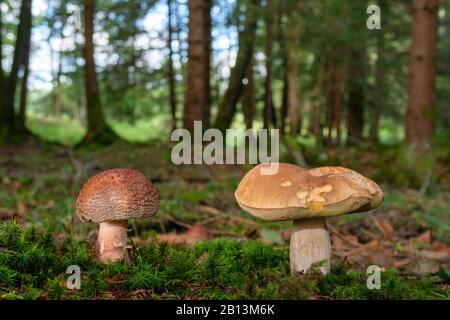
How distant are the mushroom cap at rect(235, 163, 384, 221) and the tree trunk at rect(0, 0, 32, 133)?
54.2 feet

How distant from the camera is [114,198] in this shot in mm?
2938

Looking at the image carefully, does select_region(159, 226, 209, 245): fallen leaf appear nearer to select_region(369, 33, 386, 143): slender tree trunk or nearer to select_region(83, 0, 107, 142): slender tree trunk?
select_region(83, 0, 107, 142): slender tree trunk

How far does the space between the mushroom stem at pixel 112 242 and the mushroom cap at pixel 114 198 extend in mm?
125

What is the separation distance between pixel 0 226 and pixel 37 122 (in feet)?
93.7

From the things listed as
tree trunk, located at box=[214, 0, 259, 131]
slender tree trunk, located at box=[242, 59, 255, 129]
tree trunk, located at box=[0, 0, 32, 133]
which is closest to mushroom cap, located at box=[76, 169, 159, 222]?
tree trunk, located at box=[214, 0, 259, 131]

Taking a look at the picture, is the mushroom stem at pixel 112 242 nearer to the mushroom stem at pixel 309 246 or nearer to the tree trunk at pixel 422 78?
the mushroom stem at pixel 309 246

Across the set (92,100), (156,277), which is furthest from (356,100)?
(156,277)

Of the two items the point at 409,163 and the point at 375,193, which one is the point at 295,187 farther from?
the point at 409,163

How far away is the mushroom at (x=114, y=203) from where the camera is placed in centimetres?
294

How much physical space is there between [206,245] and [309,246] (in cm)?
129

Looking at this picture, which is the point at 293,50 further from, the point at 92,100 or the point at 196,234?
the point at 196,234

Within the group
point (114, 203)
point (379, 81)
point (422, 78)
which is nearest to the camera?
point (114, 203)

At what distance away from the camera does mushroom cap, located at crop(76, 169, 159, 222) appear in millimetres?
2938
